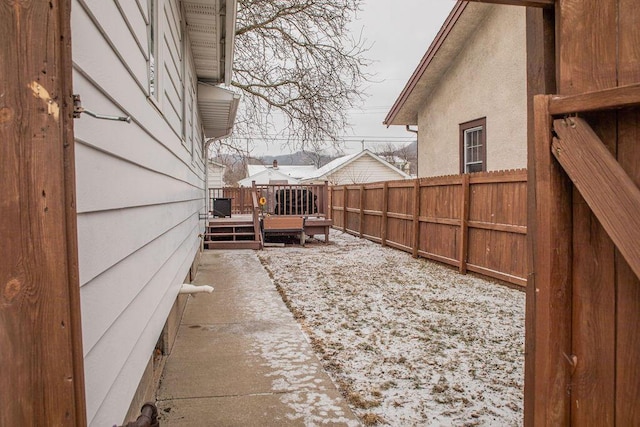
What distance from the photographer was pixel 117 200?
1.79 metres

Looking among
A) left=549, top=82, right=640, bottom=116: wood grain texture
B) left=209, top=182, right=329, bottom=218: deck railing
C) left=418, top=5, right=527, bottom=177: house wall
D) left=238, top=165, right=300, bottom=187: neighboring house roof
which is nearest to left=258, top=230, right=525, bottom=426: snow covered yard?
left=549, top=82, right=640, bottom=116: wood grain texture

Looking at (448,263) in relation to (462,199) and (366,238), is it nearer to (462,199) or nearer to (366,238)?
(462,199)

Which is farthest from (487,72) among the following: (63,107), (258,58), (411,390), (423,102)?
(63,107)

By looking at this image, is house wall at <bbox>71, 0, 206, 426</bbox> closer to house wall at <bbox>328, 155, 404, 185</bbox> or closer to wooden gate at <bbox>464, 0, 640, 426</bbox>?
wooden gate at <bbox>464, 0, 640, 426</bbox>

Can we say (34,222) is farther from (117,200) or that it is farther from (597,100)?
(597,100)

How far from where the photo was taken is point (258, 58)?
476 inches

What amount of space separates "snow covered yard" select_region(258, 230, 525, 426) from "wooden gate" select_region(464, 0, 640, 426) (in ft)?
4.51

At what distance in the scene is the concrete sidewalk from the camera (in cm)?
273

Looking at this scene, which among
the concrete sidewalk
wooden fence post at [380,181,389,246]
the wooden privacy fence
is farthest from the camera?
wooden fence post at [380,181,389,246]

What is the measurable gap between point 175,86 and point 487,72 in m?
6.85

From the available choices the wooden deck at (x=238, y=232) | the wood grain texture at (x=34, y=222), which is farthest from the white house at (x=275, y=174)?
the wood grain texture at (x=34, y=222)

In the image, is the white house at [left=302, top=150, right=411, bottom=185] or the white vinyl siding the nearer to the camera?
the white vinyl siding

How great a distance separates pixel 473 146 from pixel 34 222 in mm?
9724

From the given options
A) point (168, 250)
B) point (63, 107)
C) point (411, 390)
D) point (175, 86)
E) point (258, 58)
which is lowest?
point (411, 390)
